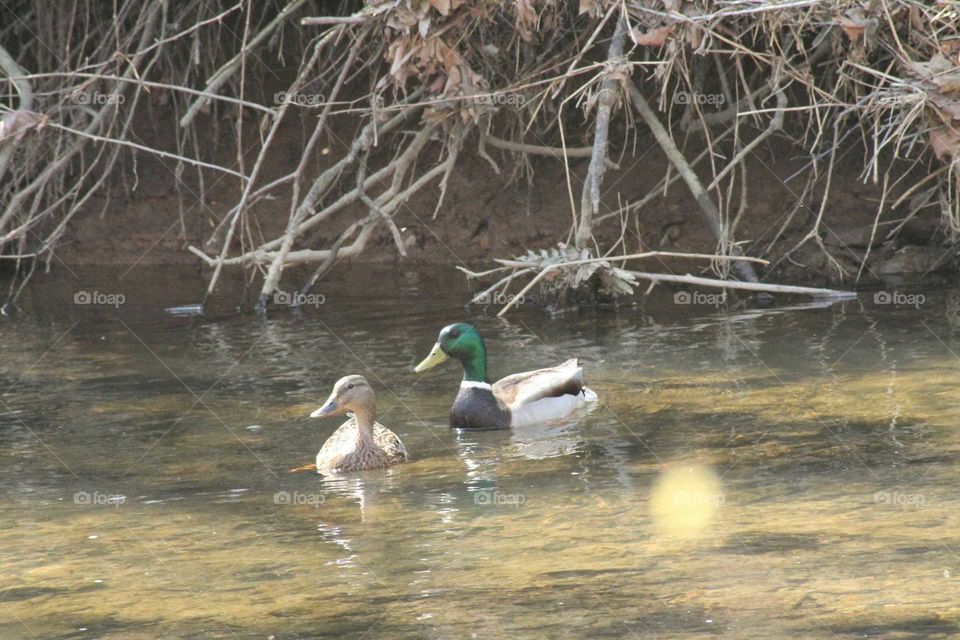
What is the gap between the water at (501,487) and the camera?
4.98 m

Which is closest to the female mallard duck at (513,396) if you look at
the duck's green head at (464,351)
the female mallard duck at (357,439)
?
the duck's green head at (464,351)

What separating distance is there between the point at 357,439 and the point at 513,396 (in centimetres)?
145

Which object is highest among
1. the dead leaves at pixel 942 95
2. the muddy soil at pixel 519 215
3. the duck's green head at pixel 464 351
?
the dead leaves at pixel 942 95

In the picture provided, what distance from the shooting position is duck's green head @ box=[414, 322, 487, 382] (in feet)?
28.9

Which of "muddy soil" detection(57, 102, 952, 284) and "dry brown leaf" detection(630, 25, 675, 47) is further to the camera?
"muddy soil" detection(57, 102, 952, 284)

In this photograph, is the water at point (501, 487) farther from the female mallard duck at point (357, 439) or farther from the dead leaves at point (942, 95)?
the dead leaves at point (942, 95)

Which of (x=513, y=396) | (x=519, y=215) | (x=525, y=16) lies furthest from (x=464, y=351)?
(x=519, y=215)

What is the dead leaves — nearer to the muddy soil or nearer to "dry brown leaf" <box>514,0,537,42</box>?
the muddy soil

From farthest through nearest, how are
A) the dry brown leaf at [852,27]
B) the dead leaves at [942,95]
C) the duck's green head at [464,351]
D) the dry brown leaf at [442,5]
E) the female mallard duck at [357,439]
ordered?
the dry brown leaf at [852,27]
the dry brown leaf at [442,5]
the dead leaves at [942,95]
the duck's green head at [464,351]
the female mallard duck at [357,439]

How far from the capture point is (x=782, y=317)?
1073 cm

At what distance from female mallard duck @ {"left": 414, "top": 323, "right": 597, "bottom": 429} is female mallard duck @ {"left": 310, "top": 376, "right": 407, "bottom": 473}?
29.6 inches

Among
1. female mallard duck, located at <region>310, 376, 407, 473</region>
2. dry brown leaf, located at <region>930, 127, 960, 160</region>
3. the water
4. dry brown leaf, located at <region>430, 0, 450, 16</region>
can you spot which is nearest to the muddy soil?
the water

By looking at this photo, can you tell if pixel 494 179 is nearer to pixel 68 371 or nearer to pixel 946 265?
pixel 946 265

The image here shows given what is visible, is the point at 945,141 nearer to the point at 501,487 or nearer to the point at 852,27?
the point at 852,27
